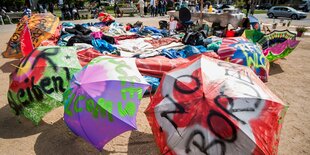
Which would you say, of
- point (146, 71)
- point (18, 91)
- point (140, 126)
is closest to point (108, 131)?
point (140, 126)

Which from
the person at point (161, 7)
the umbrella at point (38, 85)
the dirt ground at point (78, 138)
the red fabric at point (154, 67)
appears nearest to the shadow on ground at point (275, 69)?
the dirt ground at point (78, 138)

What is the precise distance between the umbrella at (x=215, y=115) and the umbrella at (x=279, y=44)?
5.11m

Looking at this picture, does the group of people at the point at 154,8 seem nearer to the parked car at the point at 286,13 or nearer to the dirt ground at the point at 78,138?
the parked car at the point at 286,13

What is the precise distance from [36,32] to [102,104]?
5.83m

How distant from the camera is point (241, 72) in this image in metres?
3.26

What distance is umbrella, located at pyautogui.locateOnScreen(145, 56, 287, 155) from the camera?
2.59 metres

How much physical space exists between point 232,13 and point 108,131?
31.7 feet

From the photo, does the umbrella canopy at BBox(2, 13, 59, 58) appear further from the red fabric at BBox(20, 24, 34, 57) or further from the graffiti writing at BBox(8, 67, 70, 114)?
the graffiti writing at BBox(8, 67, 70, 114)

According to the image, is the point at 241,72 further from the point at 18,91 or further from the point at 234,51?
the point at 18,91

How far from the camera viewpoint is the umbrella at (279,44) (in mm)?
7520

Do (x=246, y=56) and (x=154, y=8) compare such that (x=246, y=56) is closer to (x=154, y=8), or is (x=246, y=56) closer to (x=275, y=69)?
(x=275, y=69)

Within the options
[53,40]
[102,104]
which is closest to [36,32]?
[53,40]

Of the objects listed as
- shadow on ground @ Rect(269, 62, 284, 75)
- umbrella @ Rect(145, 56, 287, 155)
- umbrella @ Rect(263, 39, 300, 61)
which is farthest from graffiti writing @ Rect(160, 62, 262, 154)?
umbrella @ Rect(263, 39, 300, 61)

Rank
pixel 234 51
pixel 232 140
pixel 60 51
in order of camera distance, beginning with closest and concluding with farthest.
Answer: pixel 232 140 < pixel 60 51 < pixel 234 51
